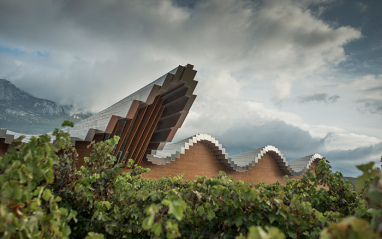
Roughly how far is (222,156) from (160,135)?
399 centimetres

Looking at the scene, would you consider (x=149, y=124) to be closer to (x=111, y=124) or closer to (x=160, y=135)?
(x=160, y=135)

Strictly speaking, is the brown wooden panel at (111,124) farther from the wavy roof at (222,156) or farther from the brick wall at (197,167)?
the brick wall at (197,167)

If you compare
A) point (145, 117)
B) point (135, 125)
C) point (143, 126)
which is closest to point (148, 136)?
point (143, 126)

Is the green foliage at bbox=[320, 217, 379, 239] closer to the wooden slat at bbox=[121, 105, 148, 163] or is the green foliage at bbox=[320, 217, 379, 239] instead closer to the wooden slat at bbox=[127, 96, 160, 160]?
the wooden slat at bbox=[121, 105, 148, 163]

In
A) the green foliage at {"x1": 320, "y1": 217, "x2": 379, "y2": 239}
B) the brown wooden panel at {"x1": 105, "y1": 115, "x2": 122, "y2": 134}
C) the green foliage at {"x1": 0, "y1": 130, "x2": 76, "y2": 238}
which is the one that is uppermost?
the brown wooden panel at {"x1": 105, "y1": 115, "x2": 122, "y2": 134}

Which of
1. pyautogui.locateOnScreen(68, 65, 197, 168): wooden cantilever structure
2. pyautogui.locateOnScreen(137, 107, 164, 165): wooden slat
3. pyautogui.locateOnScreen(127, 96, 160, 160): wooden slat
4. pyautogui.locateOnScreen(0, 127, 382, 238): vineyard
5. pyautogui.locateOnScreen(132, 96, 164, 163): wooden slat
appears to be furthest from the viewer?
pyautogui.locateOnScreen(137, 107, 164, 165): wooden slat

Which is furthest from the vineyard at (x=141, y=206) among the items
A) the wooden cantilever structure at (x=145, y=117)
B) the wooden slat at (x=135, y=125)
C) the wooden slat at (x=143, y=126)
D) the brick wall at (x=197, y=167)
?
the brick wall at (x=197, y=167)

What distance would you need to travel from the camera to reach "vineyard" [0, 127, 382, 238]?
1701 mm

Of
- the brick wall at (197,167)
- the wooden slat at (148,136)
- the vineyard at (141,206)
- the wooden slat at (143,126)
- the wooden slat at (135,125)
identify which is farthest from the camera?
the brick wall at (197,167)

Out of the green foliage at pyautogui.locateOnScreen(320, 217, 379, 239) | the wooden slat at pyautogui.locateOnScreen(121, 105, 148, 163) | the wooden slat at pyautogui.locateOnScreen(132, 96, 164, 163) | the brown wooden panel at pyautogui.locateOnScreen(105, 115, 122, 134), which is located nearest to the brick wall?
the wooden slat at pyautogui.locateOnScreen(132, 96, 164, 163)

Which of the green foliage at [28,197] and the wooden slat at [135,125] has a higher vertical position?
the wooden slat at [135,125]

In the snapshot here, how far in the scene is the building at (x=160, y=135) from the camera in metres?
9.23

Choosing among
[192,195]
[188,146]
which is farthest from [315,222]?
[188,146]

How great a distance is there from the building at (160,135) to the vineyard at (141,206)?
5.69 m
